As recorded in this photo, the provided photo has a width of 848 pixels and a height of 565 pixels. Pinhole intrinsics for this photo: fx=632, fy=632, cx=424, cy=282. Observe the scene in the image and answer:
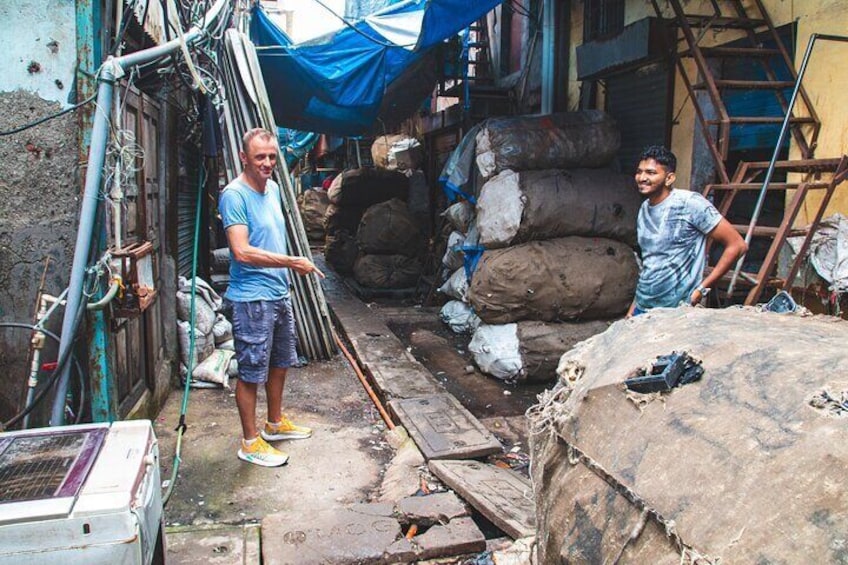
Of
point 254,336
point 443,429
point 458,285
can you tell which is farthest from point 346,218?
point 254,336

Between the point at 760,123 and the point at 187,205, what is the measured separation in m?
5.84

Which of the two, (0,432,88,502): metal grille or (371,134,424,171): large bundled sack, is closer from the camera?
(0,432,88,502): metal grille

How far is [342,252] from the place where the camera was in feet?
41.6

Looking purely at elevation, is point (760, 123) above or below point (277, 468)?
above

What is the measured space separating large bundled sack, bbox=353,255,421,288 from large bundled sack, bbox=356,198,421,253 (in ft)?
0.47

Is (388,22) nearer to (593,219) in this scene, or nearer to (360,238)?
(593,219)

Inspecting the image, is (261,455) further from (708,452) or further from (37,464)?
(708,452)

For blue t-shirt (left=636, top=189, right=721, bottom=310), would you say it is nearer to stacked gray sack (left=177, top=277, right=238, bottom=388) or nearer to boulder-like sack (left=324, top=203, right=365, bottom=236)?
stacked gray sack (left=177, top=277, right=238, bottom=388)

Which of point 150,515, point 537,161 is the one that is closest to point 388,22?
point 537,161

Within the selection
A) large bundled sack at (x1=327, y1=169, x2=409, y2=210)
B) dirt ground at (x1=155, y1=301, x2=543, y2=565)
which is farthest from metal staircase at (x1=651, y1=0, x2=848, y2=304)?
large bundled sack at (x1=327, y1=169, x2=409, y2=210)

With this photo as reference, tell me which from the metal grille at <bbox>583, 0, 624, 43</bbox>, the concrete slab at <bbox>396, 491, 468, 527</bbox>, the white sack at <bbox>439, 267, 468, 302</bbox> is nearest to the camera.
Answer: the concrete slab at <bbox>396, 491, 468, 527</bbox>

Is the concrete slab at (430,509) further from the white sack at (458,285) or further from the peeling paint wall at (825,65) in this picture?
the white sack at (458,285)

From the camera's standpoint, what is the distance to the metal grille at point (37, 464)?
5.77 feet

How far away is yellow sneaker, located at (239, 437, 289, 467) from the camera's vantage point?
12.8 ft
